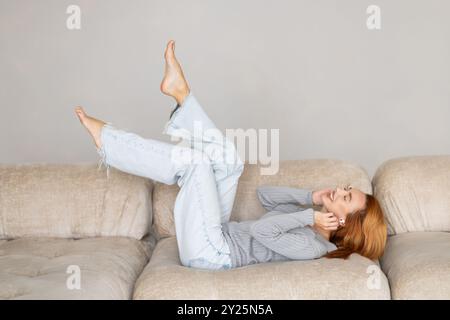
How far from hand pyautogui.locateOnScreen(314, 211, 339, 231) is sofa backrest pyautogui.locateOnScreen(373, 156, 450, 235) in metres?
0.40

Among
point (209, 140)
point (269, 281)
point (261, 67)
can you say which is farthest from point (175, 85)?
point (261, 67)

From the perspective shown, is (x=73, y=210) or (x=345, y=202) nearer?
(x=345, y=202)

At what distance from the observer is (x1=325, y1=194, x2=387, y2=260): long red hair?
8.34 ft

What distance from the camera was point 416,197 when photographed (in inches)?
111

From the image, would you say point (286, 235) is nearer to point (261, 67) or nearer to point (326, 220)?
point (326, 220)

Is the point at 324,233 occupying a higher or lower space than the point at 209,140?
lower

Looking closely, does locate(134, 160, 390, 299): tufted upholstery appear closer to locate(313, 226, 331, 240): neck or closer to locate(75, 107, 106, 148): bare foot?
locate(313, 226, 331, 240): neck

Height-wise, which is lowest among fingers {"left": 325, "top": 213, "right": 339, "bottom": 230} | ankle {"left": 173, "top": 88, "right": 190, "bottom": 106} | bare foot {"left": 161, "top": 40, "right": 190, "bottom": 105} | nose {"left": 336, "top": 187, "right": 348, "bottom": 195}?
fingers {"left": 325, "top": 213, "right": 339, "bottom": 230}

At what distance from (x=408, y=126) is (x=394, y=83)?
263 mm

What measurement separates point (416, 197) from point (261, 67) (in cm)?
148

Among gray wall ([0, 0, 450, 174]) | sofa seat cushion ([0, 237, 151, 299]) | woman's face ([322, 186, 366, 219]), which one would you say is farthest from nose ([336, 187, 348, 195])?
gray wall ([0, 0, 450, 174])

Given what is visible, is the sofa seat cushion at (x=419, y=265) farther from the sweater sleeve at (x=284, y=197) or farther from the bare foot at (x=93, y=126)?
the bare foot at (x=93, y=126)

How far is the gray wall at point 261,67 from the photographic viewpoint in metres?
3.98
